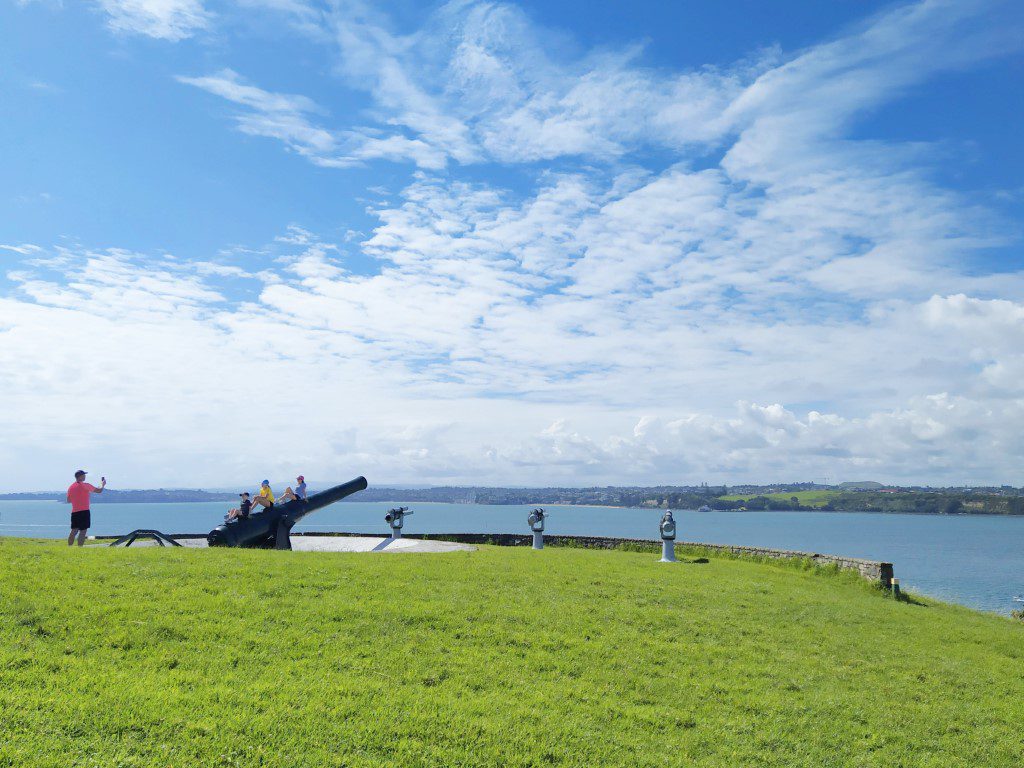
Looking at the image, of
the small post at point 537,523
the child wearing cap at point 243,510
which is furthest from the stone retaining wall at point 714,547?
the child wearing cap at point 243,510

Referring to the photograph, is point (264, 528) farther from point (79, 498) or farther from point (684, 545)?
point (684, 545)

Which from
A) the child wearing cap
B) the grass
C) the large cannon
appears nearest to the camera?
the grass

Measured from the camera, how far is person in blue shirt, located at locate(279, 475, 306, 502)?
18.8 metres

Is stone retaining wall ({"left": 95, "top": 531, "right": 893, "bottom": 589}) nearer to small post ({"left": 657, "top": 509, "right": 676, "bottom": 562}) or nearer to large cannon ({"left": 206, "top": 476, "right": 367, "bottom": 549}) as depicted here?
large cannon ({"left": 206, "top": 476, "right": 367, "bottom": 549})

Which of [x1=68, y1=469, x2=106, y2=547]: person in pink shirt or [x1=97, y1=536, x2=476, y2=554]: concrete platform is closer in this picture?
[x1=68, y1=469, x2=106, y2=547]: person in pink shirt

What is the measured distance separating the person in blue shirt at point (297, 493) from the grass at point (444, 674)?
5658 mm

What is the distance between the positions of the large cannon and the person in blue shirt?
0.15 metres

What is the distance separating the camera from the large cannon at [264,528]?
1708 cm

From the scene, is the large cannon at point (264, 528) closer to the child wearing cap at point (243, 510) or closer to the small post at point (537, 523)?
the child wearing cap at point (243, 510)

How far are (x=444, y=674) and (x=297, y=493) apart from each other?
12712 millimetres

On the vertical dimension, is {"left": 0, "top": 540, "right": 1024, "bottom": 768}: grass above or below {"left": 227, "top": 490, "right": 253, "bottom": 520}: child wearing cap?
below

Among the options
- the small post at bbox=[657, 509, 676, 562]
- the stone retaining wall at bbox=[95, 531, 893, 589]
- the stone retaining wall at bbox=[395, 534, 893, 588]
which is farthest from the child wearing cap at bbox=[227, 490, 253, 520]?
the small post at bbox=[657, 509, 676, 562]

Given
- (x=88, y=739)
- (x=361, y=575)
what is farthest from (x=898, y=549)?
(x=88, y=739)

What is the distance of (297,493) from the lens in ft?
63.8
